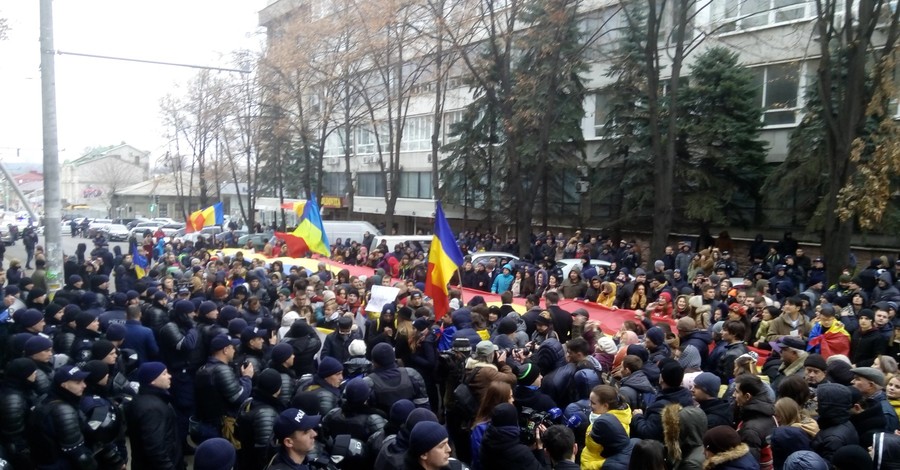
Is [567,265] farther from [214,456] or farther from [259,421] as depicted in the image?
[214,456]

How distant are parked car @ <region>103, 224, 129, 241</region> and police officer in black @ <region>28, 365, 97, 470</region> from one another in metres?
45.7

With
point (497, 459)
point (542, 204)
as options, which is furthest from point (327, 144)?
point (497, 459)

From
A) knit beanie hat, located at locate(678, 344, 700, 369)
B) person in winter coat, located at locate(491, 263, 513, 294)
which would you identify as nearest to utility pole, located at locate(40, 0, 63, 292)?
person in winter coat, located at locate(491, 263, 513, 294)

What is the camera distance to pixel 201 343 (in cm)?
718

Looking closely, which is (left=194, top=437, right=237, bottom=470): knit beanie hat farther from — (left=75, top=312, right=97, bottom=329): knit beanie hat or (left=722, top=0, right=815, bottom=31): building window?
(left=722, top=0, right=815, bottom=31): building window

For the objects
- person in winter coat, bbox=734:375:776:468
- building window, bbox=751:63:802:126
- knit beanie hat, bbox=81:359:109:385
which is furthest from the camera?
building window, bbox=751:63:802:126

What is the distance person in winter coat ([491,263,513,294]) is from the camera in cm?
1448

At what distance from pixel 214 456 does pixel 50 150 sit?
9.34m

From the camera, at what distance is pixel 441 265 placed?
9922 mm

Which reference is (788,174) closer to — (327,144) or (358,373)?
(358,373)

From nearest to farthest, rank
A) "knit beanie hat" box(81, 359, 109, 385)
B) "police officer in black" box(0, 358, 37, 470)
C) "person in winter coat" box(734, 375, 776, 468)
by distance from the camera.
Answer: "person in winter coat" box(734, 375, 776, 468), "knit beanie hat" box(81, 359, 109, 385), "police officer in black" box(0, 358, 37, 470)

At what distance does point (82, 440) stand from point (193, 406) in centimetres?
184

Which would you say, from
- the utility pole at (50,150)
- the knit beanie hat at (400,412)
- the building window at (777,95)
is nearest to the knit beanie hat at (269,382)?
the knit beanie hat at (400,412)

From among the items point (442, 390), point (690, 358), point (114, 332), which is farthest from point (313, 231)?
point (690, 358)
